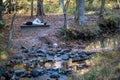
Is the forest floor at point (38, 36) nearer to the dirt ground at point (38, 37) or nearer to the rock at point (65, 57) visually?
the dirt ground at point (38, 37)

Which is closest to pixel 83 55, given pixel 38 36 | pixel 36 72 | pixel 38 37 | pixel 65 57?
pixel 65 57

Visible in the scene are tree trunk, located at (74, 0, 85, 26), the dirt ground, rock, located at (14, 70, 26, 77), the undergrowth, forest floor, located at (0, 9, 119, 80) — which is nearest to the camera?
the undergrowth

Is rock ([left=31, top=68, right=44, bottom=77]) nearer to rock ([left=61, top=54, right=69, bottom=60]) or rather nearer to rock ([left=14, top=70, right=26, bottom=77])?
rock ([left=14, top=70, right=26, bottom=77])

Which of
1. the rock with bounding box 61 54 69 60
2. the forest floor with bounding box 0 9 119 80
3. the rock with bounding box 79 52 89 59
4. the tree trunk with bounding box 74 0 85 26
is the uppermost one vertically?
the tree trunk with bounding box 74 0 85 26

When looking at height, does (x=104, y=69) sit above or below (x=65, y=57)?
above

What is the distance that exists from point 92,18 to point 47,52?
361 inches

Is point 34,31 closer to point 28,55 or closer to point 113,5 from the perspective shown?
point 28,55

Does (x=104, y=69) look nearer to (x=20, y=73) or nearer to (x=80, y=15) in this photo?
(x=20, y=73)

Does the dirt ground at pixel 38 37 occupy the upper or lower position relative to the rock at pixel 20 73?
upper

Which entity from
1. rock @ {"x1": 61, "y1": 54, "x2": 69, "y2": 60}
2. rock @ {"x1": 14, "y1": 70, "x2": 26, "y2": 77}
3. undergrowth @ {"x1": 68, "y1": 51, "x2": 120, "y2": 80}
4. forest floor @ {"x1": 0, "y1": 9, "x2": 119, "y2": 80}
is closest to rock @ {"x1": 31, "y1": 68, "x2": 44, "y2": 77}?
rock @ {"x1": 14, "y1": 70, "x2": 26, "y2": 77}

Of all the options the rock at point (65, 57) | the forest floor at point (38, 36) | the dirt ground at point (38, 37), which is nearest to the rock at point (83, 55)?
the rock at point (65, 57)

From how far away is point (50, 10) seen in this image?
93.8 feet

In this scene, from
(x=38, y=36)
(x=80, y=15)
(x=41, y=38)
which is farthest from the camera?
(x=80, y=15)

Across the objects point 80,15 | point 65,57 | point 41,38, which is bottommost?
point 65,57
